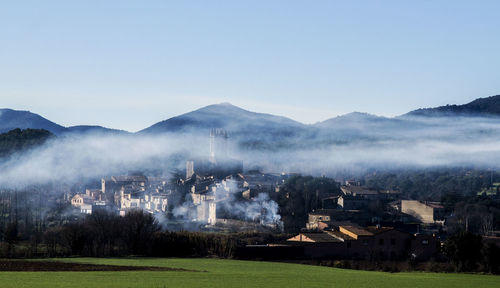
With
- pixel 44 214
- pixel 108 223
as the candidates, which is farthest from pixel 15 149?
pixel 108 223

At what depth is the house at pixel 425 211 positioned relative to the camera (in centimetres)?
8950

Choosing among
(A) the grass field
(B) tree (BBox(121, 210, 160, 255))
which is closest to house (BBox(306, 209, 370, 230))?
(B) tree (BBox(121, 210, 160, 255))

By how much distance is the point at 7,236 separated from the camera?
6562 centimetres

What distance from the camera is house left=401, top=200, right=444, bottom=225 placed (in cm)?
8950

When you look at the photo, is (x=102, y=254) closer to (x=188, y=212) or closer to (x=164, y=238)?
(x=164, y=238)

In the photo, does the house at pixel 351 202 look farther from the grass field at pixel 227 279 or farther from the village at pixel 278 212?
the grass field at pixel 227 279

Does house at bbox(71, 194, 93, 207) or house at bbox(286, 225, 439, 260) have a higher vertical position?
house at bbox(71, 194, 93, 207)

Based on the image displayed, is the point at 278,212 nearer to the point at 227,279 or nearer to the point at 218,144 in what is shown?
the point at 227,279

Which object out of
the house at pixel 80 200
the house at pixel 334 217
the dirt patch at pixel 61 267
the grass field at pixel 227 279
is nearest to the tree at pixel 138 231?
the dirt patch at pixel 61 267

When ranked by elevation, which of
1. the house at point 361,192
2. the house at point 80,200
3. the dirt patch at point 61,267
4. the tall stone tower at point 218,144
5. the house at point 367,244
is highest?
the tall stone tower at point 218,144

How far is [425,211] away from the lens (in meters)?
91.1

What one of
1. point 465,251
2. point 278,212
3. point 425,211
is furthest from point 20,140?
point 465,251

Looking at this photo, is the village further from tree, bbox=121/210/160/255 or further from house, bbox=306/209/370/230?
tree, bbox=121/210/160/255

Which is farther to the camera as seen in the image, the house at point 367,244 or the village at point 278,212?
the village at point 278,212
